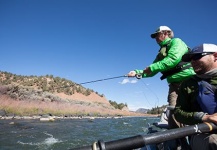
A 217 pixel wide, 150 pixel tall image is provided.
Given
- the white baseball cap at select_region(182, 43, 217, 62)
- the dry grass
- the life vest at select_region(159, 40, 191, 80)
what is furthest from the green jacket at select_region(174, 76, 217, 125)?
the dry grass

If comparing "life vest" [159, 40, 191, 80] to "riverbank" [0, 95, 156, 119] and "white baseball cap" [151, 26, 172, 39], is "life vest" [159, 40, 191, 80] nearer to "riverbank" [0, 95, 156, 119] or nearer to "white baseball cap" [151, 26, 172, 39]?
"white baseball cap" [151, 26, 172, 39]

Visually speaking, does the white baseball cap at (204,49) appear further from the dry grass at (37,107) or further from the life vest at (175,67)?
the dry grass at (37,107)

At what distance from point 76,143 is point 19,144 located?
3.30 meters

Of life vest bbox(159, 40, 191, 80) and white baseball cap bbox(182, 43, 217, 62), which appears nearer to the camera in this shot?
white baseball cap bbox(182, 43, 217, 62)

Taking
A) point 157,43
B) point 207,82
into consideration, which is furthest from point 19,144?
point 207,82

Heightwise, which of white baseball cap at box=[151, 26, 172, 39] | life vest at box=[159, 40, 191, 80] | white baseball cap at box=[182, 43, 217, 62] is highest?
white baseball cap at box=[151, 26, 172, 39]

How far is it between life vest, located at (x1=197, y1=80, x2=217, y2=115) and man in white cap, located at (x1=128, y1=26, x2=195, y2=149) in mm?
1541

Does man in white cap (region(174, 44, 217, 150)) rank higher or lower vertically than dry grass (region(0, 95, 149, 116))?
lower

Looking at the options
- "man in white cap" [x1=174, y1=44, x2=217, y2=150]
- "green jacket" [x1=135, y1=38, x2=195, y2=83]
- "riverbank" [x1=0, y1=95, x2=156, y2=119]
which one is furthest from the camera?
"riverbank" [x1=0, y1=95, x2=156, y2=119]

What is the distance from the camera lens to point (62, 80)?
7225 centimetres

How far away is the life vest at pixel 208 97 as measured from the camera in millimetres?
2658

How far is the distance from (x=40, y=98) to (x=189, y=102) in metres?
49.7

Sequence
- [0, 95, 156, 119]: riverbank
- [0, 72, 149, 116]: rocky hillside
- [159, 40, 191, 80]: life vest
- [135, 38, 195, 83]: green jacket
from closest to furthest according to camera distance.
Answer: [135, 38, 195, 83]: green jacket, [159, 40, 191, 80]: life vest, [0, 95, 156, 119]: riverbank, [0, 72, 149, 116]: rocky hillside

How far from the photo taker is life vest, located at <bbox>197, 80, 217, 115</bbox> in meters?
2.66
